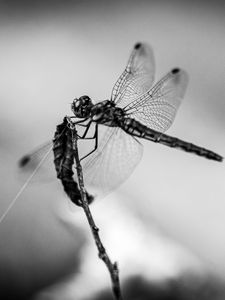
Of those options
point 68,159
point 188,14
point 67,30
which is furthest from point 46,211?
point 188,14

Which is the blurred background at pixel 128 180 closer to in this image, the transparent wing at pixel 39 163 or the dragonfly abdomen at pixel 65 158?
the transparent wing at pixel 39 163

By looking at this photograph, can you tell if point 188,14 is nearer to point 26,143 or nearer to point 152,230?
point 26,143

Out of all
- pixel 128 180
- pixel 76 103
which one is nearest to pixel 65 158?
pixel 76 103

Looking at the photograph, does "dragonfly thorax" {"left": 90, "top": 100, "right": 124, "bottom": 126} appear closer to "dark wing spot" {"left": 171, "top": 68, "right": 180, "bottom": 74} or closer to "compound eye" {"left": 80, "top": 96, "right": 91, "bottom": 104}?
"compound eye" {"left": 80, "top": 96, "right": 91, "bottom": 104}

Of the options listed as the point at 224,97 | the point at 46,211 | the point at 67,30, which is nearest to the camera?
the point at 46,211

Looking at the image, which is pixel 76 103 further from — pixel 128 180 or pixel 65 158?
pixel 128 180

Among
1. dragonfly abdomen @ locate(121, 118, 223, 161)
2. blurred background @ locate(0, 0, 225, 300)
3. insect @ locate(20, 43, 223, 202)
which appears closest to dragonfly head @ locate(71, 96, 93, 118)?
insect @ locate(20, 43, 223, 202)
